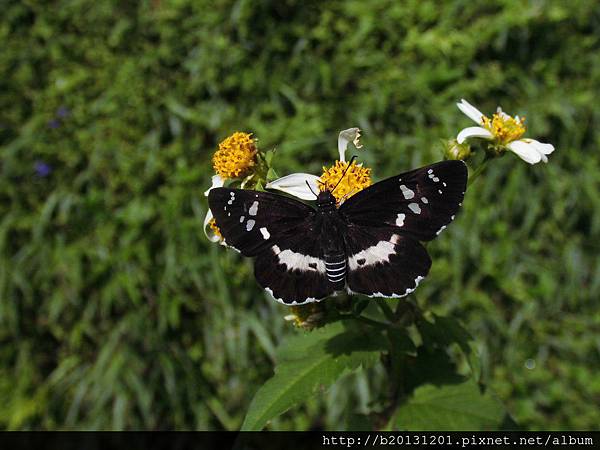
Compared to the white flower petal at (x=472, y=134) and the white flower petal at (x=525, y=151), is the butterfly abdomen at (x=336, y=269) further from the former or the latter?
the white flower petal at (x=525, y=151)

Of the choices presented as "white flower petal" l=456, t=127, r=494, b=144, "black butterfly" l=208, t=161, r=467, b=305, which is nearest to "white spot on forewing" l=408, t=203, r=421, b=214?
"black butterfly" l=208, t=161, r=467, b=305

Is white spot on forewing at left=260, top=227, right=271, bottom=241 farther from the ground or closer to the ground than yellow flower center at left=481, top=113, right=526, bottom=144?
farther from the ground

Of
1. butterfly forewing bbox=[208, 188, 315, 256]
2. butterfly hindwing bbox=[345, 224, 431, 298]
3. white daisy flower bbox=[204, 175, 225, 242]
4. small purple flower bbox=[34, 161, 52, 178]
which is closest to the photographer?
butterfly hindwing bbox=[345, 224, 431, 298]

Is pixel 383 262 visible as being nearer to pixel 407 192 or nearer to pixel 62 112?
pixel 407 192

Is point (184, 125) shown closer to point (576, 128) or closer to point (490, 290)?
point (490, 290)

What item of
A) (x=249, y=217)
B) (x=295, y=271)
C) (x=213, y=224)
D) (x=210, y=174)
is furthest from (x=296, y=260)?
(x=210, y=174)

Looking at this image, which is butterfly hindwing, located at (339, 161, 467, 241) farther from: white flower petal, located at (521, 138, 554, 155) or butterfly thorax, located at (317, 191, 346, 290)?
white flower petal, located at (521, 138, 554, 155)
